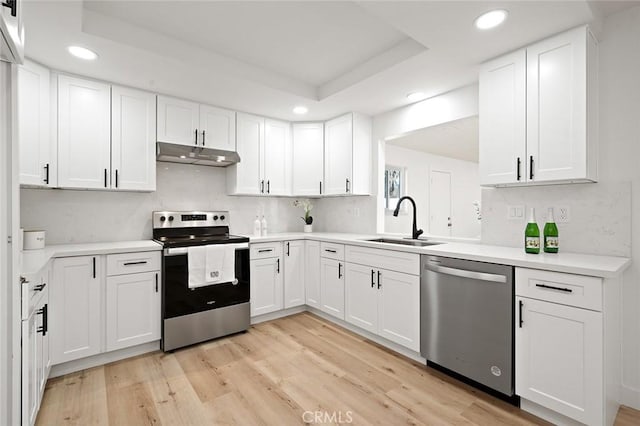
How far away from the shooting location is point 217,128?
337 cm

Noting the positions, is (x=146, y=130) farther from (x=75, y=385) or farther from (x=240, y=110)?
(x=75, y=385)

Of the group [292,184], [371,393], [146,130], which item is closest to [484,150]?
[371,393]

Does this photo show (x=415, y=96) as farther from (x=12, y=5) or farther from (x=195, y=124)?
(x=12, y=5)

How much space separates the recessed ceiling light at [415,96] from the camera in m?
3.07

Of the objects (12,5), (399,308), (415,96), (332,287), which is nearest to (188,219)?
(332,287)

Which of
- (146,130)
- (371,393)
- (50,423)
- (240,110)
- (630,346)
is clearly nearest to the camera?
(50,423)

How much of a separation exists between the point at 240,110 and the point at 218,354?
8.12ft

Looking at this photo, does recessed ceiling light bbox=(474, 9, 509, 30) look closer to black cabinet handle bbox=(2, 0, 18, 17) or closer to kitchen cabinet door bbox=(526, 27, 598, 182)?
Result: kitchen cabinet door bbox=(526, 27, 598, 182)

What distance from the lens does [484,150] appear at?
2.39m

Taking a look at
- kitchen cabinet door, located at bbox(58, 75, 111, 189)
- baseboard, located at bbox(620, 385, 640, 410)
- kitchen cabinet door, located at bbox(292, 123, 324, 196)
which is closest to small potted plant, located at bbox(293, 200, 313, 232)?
kitchen cabinet door, located at bbox(292, 123, 324, 196)

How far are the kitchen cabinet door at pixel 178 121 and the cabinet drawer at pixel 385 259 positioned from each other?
192 centimetres

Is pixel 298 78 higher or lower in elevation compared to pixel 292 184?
higher

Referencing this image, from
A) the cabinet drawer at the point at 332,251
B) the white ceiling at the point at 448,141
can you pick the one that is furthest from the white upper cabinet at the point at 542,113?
the white ceiling at the point at 448,141

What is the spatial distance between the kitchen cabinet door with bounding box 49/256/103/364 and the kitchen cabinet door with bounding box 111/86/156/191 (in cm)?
77
